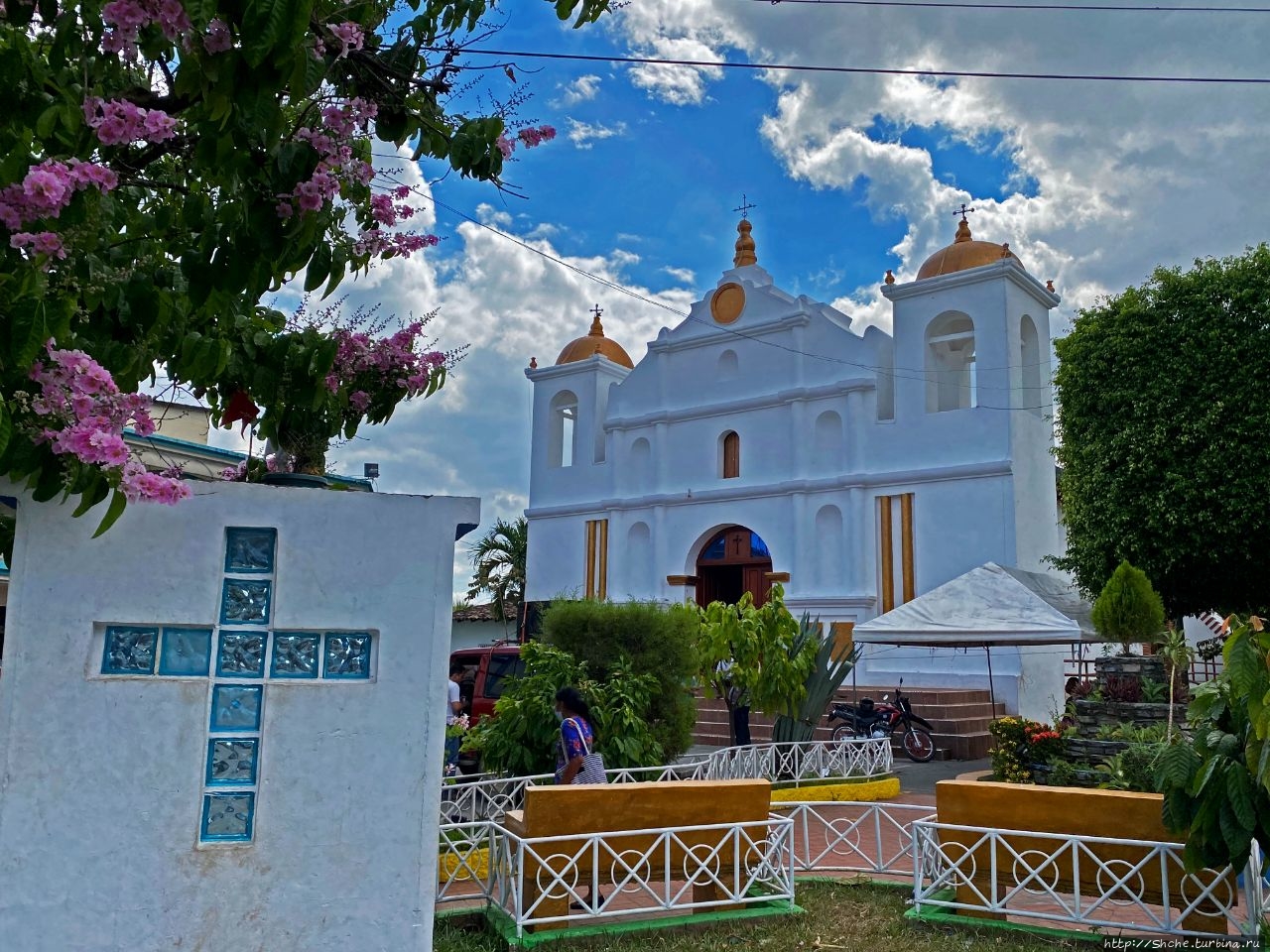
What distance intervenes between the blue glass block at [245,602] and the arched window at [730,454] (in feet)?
58.9

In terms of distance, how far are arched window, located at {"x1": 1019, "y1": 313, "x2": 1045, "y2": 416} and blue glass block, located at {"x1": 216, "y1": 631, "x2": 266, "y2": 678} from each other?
16.8 m

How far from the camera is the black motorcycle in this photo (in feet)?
46.4

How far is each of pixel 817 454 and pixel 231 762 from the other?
57.2 ft

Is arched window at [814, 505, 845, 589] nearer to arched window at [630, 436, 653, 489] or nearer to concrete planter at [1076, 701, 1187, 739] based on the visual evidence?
arched window at [630, 436, 653, 489]

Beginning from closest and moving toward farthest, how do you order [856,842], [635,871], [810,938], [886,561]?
1. [635,871]
2. [810,938]
3. [856,842]
4. [886,561]

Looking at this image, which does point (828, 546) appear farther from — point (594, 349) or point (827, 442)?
point (594, 349)

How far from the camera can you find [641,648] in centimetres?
1039

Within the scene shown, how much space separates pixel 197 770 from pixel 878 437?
17137 millimetres

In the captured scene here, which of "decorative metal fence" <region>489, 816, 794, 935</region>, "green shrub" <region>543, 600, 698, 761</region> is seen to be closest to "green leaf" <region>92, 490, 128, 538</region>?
"decorative metal fence" <region>489, 816, 794, 935</region>

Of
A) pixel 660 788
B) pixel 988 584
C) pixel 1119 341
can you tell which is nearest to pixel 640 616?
pixel 660 788

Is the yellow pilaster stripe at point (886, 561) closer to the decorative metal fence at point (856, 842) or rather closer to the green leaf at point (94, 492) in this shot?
the decorative metal fence at point (856, 842)

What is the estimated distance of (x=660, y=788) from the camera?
19.4 ft

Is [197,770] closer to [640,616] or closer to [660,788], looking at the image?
[660,788]

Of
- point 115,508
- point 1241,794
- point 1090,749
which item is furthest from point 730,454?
point 115,508
